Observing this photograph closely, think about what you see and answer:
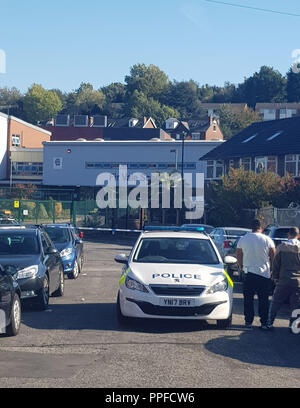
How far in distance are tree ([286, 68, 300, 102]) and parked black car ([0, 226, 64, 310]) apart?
11762 centimetres

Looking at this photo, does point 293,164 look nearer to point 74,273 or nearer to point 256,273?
point 74,273

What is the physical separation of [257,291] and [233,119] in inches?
4228

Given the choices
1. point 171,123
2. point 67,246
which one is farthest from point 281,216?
point 171,123

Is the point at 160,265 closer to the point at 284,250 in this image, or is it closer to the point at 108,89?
the point at 284,250

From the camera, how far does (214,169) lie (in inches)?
2463

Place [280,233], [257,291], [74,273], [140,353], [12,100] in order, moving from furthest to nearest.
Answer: [12,100], [74,273], [280,233], [257,291], [140,353]

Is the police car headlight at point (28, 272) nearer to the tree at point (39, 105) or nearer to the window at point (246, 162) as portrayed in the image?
the window at point (246, 162)

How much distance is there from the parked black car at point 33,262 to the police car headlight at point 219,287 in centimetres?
348

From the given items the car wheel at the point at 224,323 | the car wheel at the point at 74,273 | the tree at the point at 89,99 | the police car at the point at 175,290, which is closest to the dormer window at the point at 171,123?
the tree at the point at 89,99

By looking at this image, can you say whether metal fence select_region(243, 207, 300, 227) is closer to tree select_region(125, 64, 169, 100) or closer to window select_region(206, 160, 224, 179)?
window select_region(206, 160, 224, 179)

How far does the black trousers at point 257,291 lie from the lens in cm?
1159

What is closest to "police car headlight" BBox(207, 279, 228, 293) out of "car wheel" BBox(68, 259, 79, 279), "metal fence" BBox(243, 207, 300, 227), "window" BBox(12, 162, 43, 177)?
"car wheel" BBox(68, 259, 79, 279)

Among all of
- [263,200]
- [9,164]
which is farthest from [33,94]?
[263,200]

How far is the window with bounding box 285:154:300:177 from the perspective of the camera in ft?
155
